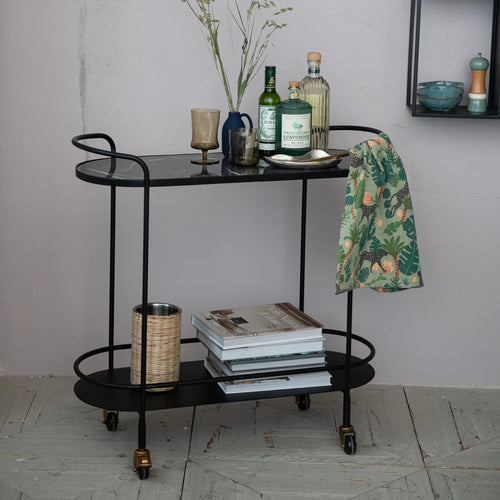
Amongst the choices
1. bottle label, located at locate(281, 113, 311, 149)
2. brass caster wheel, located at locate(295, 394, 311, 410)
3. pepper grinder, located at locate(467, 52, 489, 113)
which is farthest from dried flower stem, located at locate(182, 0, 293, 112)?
brass caster wheel, located at locate(295, 394, 311, 410)

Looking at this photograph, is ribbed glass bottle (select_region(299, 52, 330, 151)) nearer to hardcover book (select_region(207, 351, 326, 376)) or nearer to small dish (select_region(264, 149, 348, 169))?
small dish (select_region(264, 149, 348, 169))

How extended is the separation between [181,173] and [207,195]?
59 centimetres

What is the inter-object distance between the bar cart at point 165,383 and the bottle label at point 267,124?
0.37 feet

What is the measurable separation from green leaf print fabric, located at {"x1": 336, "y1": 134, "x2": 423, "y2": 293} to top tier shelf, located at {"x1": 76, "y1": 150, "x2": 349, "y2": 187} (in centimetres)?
9

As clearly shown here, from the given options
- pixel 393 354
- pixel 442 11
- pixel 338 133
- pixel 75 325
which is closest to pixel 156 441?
pixel 75 325

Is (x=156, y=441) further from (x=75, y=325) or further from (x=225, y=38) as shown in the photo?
(x=225, y=38)

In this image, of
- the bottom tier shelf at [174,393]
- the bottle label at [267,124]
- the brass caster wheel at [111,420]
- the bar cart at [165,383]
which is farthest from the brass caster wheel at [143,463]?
the bottle label at [267,124]

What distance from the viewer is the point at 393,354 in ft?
9.66

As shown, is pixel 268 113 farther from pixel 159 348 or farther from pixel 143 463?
pixel 143 463

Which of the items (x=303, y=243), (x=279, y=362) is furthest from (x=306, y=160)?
(x=279, y=362)

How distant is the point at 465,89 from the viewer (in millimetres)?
2732

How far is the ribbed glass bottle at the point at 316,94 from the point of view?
7.82 feet

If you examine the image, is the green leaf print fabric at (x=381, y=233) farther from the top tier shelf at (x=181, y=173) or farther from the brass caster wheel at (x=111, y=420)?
the brass caster wheel at (x=111, y=420)

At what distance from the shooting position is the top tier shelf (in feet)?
7.07
